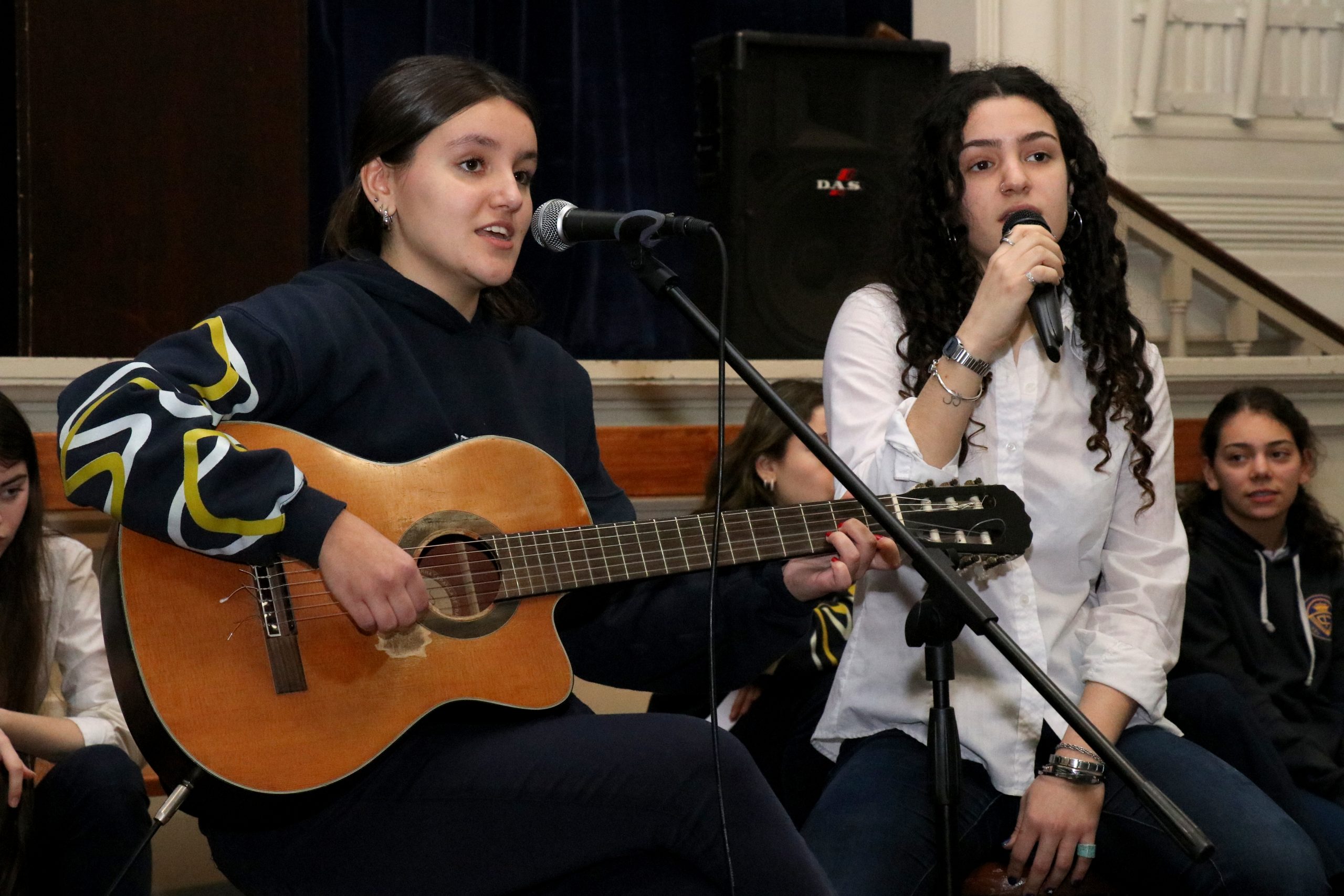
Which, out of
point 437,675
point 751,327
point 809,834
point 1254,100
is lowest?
point 809,834

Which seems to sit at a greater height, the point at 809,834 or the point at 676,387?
the point at 676,387

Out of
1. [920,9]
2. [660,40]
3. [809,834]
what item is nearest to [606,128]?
[660,40]

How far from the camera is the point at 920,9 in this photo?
4.32m

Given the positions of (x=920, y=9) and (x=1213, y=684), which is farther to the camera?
(x=920, y=9)

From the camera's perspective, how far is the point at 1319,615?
296 centimetres

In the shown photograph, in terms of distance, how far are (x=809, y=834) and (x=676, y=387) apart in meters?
1.53

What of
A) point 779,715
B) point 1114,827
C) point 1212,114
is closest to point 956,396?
point 1114,827

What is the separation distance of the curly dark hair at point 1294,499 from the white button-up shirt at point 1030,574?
1.04 m

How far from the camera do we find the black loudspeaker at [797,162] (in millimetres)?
3297

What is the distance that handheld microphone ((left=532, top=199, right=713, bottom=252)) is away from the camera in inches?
58.3

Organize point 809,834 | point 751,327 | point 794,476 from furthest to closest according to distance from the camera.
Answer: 1. point 751,327
2. point 794,476
3. point 809,834

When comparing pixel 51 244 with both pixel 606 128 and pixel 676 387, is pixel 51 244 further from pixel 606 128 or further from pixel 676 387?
pixel 606 128

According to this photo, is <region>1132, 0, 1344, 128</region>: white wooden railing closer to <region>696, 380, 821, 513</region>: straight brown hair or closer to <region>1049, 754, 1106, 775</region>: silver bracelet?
<region>696, 380, 821, 513</region>: straight brown hair

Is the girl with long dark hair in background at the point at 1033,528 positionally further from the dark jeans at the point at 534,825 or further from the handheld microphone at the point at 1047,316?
the dark jeans at the point at 534,825
